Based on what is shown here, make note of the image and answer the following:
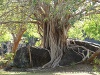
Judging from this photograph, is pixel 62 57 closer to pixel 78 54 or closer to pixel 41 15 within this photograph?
pixel 78 54

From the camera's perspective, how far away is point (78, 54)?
608 inches

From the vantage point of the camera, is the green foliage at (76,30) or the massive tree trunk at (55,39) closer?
the massive tree trunk at (55,39)

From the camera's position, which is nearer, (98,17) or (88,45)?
(98,17)

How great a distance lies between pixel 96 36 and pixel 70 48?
38.9 feet

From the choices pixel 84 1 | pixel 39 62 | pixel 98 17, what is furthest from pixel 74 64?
pixel 84 1

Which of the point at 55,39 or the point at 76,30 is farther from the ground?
the point at 76,30

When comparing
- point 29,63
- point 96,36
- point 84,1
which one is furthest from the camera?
point 96,36

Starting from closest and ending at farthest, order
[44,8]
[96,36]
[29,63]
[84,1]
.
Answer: [84,1], [44,8], [29,63], [96,36]

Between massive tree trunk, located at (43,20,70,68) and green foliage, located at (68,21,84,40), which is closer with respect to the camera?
massive tree trunk, located at (43,20,70,68)

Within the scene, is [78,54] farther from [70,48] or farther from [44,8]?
[44,8]

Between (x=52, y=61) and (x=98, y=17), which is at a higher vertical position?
(x=98, y=17)

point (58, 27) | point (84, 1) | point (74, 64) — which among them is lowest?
point (74, 64)

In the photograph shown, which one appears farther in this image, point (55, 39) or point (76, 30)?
point (76, 30)

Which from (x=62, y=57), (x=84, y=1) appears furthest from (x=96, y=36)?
(x=84, y=1)
